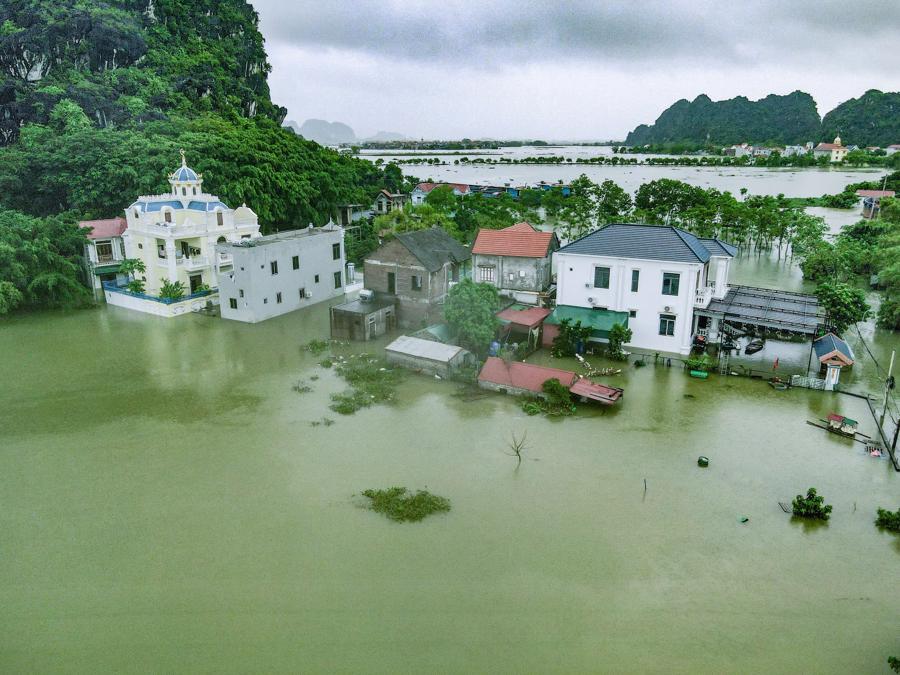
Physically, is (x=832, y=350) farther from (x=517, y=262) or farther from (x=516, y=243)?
(x=516, y=243)

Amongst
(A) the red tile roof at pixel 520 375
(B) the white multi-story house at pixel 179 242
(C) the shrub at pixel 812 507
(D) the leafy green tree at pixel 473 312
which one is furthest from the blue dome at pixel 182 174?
(C) the shrub at pixel 812 507

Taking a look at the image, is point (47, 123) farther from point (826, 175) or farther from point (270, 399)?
point (826, 175)

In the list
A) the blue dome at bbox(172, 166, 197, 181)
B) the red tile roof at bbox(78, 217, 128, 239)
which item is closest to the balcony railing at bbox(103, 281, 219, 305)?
the red tile roof at bbox(78, 217, 128, 239)

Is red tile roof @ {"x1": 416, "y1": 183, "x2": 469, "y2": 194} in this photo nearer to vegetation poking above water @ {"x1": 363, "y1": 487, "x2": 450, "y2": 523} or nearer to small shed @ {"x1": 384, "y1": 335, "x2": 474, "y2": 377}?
small shed @ {"x1": 384, "y1": 335, "x2": 474, "y2": 377}

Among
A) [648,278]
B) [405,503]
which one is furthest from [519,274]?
[405,503]

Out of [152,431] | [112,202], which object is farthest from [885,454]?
[112,202]

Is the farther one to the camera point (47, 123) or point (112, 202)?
point (47, 123)
